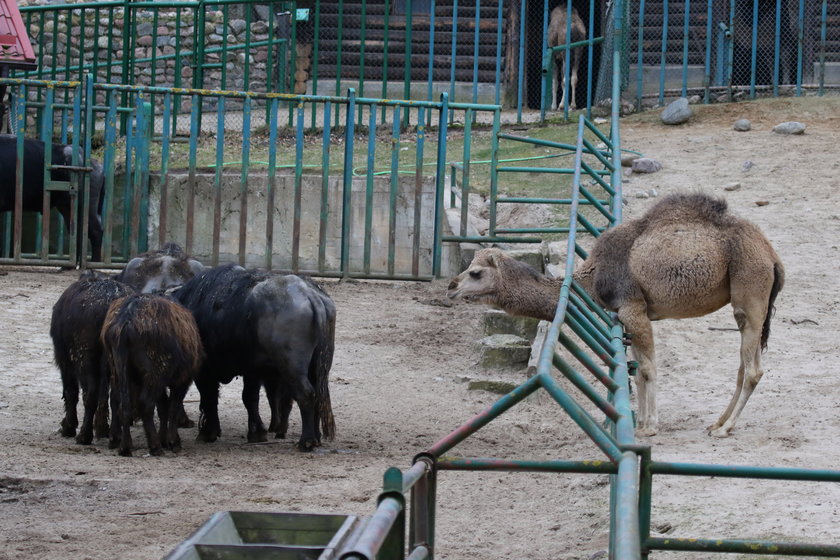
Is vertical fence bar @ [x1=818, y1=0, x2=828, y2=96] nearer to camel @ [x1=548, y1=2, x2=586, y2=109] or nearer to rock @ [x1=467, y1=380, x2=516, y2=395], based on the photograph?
camel @ [x1=548, y1=2, x2=586, y2=109]

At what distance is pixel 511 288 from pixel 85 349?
2.92m

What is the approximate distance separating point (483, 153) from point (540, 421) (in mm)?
8564

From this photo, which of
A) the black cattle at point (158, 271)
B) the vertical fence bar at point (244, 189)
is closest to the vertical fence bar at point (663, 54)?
the vertical fence bar at point (244, 189)

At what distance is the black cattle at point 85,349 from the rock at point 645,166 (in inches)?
352

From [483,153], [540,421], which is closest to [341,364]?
[540,421]

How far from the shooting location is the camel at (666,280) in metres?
8.10

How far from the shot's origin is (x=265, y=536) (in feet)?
A: 13.6

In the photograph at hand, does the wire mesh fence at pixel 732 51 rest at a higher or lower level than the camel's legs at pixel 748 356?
higher

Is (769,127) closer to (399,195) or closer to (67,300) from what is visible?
(399,195)

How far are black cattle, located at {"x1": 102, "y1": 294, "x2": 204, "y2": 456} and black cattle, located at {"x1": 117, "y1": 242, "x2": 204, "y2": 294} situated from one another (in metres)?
1.43

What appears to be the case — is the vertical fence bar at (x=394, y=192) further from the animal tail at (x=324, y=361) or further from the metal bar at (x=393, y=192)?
the animal tail at (x=324, y=361)

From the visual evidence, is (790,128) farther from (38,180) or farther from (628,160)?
(38,180)

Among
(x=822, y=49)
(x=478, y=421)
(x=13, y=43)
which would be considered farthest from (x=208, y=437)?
(x=822, y=49)

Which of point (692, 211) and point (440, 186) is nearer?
point (692, 211)
